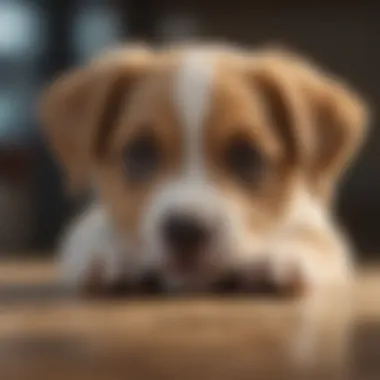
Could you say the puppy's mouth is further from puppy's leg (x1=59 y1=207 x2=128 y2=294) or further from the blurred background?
the blurred background

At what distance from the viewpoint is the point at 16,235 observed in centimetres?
224

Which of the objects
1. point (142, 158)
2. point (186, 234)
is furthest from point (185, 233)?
point (142, 158)

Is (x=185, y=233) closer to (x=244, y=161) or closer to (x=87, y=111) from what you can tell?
(x=244, y=161)

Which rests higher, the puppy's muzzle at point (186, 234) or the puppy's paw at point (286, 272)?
the puppy's muzzle at point (186, 234)

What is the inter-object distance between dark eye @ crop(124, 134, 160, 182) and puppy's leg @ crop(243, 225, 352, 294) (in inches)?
6.8

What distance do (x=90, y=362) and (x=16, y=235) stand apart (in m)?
1.34

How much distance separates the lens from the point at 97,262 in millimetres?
1382

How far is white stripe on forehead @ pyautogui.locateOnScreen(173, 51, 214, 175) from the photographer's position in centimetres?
137

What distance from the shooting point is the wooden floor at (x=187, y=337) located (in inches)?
35.2

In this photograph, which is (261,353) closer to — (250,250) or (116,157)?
(250,250)

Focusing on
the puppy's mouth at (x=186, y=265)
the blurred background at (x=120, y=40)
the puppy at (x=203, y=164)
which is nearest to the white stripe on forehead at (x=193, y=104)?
the puppy at (x=203, y=164)

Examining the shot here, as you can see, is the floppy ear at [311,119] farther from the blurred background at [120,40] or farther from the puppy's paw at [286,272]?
the blurred background at [120,40]

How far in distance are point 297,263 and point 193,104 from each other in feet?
0.78

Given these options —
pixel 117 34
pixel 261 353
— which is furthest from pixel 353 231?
pixel 261 353
